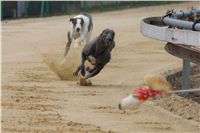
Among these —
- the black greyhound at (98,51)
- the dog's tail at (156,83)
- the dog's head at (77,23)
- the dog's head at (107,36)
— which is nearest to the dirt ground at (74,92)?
the black greyhound at (98,51)

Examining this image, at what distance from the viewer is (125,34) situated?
19.2 metres

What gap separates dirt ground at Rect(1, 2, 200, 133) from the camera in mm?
6656

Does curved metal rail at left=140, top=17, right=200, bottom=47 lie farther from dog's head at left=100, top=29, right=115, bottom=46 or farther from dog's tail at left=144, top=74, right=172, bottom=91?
dog's tail at left=144, top=74, right=172, bottom=91

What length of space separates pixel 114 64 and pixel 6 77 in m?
3.08

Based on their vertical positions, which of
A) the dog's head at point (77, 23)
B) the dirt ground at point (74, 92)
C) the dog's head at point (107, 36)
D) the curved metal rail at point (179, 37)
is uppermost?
the curved metal rail at point (179, 37)

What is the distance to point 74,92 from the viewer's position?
8.95 m

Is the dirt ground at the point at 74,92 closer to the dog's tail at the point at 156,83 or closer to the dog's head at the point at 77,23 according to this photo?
the dog's head at the point at 77,23

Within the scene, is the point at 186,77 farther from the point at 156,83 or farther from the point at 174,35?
the point at 156,83

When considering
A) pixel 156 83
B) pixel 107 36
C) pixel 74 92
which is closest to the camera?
pixel 156 83

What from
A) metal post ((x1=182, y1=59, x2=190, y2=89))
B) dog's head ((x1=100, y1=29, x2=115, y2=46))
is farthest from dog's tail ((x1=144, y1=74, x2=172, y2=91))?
dog's head ((x1=100, y1=29, x2=115, y2=46))

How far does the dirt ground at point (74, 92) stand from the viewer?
6.66 meters

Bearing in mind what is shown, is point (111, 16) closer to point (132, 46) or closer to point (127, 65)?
point (132, 46)


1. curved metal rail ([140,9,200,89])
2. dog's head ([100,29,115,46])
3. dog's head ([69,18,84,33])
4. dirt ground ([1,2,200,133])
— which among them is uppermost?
curved metal rail ([140,9,200,89])

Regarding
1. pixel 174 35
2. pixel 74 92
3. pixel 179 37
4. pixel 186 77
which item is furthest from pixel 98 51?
pixel 179 37
